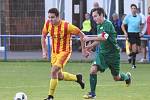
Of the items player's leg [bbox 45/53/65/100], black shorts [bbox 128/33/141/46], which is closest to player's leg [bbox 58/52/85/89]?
player's leg [bbox 45/53/65/100]

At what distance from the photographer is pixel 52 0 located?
30797 millimetres

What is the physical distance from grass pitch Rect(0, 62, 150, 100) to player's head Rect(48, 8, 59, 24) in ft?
5.05

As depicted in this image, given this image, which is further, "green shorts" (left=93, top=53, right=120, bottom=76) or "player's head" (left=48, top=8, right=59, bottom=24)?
"green shorts" (left=93, top=53, right=120, bottom=76)

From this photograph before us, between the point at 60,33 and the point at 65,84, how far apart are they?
2897mm

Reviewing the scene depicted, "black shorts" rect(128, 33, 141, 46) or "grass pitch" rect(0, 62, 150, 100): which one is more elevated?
"black shorts" rect(128, 33, 141, 46)

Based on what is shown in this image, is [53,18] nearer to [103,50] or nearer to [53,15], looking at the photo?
[53,15]

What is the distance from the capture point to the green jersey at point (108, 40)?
1336 cm

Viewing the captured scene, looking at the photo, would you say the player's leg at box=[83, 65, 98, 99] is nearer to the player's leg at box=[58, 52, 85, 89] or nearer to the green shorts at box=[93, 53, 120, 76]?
the green shorts at box=[93, 53, 120, 76]

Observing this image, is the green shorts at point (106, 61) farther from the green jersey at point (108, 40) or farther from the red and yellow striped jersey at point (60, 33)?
the red and yellow striped jersey at point (60, 33)

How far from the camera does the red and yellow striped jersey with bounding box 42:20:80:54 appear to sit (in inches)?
533

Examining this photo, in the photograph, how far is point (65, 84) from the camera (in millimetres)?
16219

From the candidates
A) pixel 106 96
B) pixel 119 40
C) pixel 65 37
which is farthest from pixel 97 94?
pixel 119 40

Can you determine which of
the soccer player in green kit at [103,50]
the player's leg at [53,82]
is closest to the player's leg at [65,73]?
the player's leg at [53,82]

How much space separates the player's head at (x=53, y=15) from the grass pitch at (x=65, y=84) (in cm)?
154
